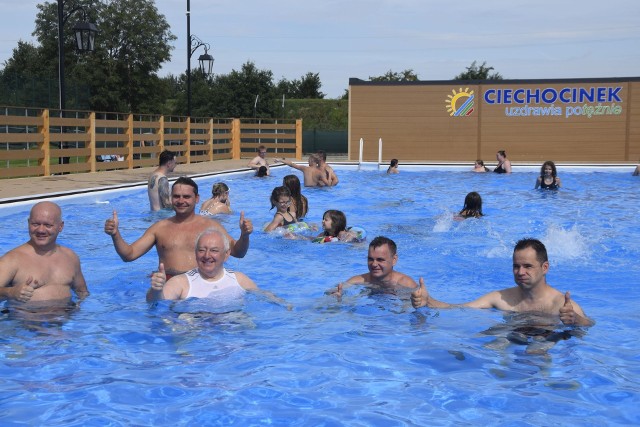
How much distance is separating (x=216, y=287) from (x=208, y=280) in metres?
0.08

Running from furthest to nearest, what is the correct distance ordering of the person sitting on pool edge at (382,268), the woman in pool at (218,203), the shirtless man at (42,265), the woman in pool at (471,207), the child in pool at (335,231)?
the woman in pool at (218,203) → the woman in pool at (471,207) → the child in pool at (335,231) → the person sitting on pool edge at (382,268) → the shirtless man at (42,265)

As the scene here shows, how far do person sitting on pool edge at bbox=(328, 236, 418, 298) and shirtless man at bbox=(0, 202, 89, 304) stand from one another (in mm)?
2086

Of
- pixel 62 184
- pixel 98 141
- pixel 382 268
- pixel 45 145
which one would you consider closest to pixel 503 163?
pixel 98 141

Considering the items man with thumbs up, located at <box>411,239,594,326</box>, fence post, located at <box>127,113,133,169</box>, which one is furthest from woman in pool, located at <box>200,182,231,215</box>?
fence post, located at <box>127,113,133,169</box>

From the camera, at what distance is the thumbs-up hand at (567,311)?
4836mm

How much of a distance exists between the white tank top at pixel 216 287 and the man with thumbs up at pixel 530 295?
1.41 m

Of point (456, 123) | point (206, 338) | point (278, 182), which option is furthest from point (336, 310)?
point (456, 123)

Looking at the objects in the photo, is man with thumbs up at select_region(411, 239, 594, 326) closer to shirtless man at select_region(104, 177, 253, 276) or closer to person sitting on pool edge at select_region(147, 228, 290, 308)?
person sitting on pool edge at select_region(147, 228, 290, 308)

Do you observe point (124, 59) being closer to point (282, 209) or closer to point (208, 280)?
point (282, 209)

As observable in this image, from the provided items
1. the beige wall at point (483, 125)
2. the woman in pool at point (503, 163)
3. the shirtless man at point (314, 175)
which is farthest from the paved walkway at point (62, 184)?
the beige wall at point (483, 125)

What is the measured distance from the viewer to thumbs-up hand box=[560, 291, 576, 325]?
15.9ft

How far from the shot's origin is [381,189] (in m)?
18.2

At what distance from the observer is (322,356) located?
5090 millimetres

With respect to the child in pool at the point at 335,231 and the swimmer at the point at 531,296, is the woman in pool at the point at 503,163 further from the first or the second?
the swimmer at the point at 531,296
